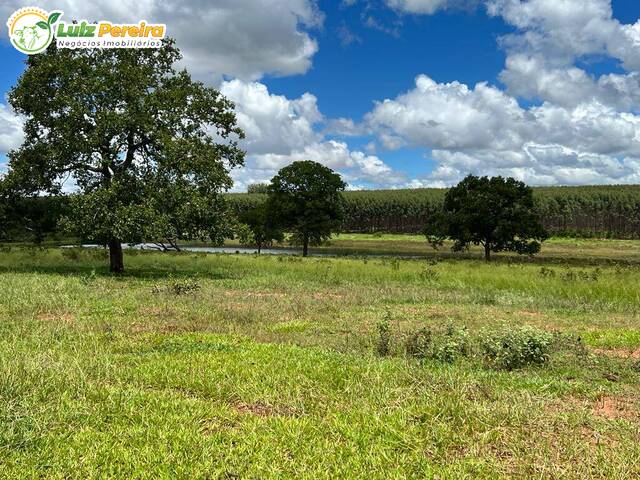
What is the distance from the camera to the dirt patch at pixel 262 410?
6.61m

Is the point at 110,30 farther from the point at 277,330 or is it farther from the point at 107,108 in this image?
the point at 277,330

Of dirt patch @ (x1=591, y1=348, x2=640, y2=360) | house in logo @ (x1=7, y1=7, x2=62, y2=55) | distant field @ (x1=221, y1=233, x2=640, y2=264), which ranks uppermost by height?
house in logo @ (x1=7, y1=7, x2=62, y2=55)

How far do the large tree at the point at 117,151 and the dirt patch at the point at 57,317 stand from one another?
8752 mm

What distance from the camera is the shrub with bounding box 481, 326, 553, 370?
9.14 metres

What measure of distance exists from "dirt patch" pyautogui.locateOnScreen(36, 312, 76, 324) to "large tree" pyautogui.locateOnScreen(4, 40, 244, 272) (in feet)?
28.7

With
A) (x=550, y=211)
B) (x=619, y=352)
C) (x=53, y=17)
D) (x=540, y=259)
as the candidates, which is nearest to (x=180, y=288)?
(x=619, y=352)

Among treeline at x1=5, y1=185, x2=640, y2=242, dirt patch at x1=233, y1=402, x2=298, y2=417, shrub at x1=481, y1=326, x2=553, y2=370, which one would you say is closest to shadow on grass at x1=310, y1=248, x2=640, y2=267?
shrub at x1=481, y1=326, x2=553, y2=370

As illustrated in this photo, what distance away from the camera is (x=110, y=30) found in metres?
25.7

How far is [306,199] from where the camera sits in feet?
180

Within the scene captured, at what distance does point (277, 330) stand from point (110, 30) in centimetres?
2142

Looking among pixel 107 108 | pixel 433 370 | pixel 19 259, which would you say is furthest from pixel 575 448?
pixel 19 259

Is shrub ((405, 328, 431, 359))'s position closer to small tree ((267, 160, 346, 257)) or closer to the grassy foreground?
the grassy foreground

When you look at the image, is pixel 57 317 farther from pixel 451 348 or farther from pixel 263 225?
pixel 263 225

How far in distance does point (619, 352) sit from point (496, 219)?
35.1 metres
